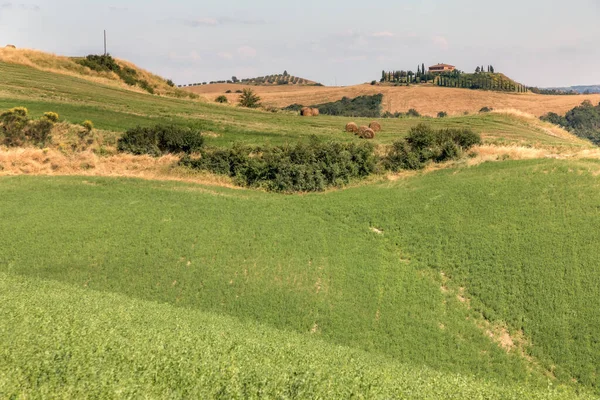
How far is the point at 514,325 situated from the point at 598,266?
4.20 m

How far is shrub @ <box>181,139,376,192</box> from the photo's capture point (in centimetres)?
2628

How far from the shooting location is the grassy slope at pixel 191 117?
35781mm

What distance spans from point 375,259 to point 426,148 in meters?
13.8

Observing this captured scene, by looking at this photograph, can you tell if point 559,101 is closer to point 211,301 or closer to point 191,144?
point 191,144

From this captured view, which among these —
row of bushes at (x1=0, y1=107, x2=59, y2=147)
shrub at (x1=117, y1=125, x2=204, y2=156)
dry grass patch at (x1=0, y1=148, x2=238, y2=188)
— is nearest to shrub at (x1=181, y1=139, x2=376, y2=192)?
dry grass patch at (x1=0, y1=148, x2=238, y2=188)

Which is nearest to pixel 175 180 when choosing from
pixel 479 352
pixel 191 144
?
pixel 191 144

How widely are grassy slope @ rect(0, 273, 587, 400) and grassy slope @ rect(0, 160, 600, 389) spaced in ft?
11.1

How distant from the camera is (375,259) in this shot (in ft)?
56.8

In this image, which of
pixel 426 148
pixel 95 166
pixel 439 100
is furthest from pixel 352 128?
pixel 439 100

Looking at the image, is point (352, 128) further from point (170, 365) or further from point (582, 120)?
point (582, 120)

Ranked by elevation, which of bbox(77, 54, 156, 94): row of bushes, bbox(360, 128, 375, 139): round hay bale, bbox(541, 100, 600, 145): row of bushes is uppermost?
bbox(77, 54, 156, 94): row of bushes

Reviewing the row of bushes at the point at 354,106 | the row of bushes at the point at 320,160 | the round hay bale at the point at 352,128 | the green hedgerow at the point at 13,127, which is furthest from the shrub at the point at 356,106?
the green hedgerow at the point at 13,127

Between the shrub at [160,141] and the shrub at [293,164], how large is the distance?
62.1 inches

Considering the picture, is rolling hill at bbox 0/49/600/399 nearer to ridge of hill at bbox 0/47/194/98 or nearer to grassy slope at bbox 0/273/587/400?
grassy slope at bbox 0/273/587/400
